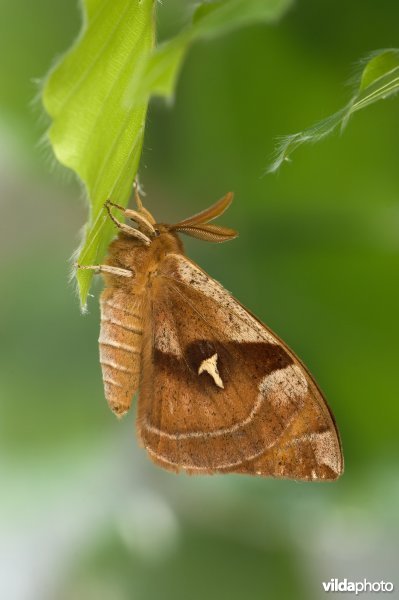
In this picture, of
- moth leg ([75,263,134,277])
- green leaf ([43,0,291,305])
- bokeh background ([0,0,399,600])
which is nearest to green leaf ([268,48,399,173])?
green leaf ([43,0,291,305])

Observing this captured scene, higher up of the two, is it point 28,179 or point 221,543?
point 28,179

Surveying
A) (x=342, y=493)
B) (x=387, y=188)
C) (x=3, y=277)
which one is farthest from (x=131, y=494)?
(x=387, y=188)

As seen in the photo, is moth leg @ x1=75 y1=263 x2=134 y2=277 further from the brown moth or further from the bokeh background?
the bokeh background

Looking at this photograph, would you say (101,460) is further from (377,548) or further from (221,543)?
(377,548)

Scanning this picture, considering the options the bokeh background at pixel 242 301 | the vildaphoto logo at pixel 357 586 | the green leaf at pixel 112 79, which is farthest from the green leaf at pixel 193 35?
the vildaphoto logo at pixel 357 586

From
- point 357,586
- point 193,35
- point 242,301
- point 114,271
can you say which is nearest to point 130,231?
point 114,271
